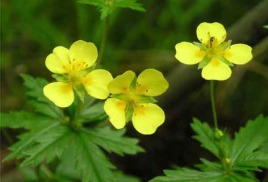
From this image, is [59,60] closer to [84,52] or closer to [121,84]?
[84,52]

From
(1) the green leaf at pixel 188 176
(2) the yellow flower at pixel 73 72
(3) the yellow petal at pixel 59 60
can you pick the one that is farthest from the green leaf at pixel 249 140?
(3) the yellow petal at pixel 59 60

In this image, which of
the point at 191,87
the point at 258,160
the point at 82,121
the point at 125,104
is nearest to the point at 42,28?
the point at 191,87

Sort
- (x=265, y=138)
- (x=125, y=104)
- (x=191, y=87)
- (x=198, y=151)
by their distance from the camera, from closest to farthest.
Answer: (x=125, y=104) < (x=265, y=138) < (x=191, y=87) < (x=198, y=151)

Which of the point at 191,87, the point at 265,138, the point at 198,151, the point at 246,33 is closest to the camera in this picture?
the point at 265,138

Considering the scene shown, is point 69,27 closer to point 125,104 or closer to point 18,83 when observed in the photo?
point 18,83

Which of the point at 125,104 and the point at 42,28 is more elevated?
the point at 42,28

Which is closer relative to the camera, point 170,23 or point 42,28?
point 42,28

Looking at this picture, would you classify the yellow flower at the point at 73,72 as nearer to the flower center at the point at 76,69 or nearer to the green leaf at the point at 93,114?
the flower center at the point at 76,69
